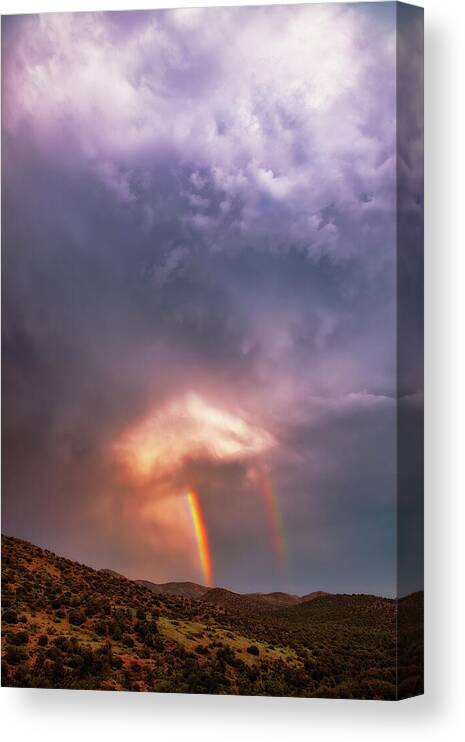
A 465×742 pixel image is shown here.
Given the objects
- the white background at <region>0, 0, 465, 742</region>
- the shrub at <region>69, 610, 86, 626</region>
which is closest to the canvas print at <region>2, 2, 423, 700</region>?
the shrub at <region>69, 610, 86, 626</region>

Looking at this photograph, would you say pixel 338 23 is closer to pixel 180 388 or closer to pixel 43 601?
pixel 180 388

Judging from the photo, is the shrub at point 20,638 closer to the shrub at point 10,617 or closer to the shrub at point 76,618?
the shrub at point 10,617

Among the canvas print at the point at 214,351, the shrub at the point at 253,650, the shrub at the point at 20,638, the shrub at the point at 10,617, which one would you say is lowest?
the shrub at the point at 253,650

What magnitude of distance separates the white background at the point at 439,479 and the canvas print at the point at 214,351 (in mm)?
139

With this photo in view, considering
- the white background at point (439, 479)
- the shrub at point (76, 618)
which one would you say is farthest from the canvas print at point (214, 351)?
the white background at point (439, 479)

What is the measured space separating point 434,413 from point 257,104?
2942 mm

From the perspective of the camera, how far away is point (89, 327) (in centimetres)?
1188

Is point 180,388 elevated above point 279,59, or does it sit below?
below

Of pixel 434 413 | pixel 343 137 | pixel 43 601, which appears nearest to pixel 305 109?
pixel 343 137

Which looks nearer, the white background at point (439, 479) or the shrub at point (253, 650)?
the white background at point (439, 479)

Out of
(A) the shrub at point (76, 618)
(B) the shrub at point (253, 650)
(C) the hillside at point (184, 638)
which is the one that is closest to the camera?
(C) the hillside at point (184, 638)

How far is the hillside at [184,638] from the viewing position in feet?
37.2

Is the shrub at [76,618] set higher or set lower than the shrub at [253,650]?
higher

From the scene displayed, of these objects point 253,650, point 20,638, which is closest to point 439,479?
point 253,650
